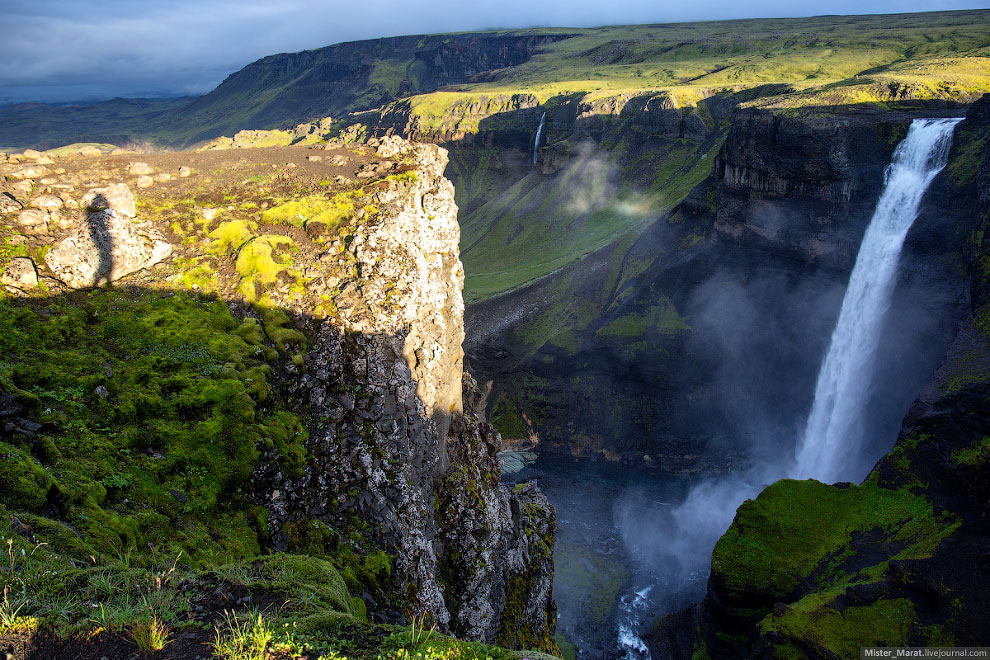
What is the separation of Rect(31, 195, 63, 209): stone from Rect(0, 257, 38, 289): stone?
269 centimetres

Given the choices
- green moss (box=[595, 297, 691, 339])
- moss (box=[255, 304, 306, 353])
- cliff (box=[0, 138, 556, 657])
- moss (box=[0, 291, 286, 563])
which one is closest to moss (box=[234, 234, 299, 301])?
cliff (box=[0, 138, 556, 657])

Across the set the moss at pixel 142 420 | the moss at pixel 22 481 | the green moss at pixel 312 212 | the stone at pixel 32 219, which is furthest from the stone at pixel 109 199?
the moss at pixel 22 481

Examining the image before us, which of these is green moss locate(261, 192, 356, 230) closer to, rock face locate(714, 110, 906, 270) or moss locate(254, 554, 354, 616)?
moss locate(254, 554, 354, 616)

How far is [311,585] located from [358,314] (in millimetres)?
9404

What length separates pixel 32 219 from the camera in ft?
49.3

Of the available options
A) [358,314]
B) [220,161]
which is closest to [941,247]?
[358,314]

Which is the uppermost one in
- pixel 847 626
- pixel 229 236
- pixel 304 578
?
pixel 229 236

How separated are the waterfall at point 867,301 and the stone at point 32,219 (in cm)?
4665

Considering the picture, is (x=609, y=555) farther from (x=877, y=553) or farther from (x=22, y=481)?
(x=22, y=481)

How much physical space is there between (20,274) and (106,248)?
2099mm

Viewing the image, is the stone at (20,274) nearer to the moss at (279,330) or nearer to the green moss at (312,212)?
the moss at (279,330)

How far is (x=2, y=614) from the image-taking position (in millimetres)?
5531

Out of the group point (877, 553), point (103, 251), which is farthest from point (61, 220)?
point (877, 553)

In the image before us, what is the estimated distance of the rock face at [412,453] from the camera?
45.3 ft
